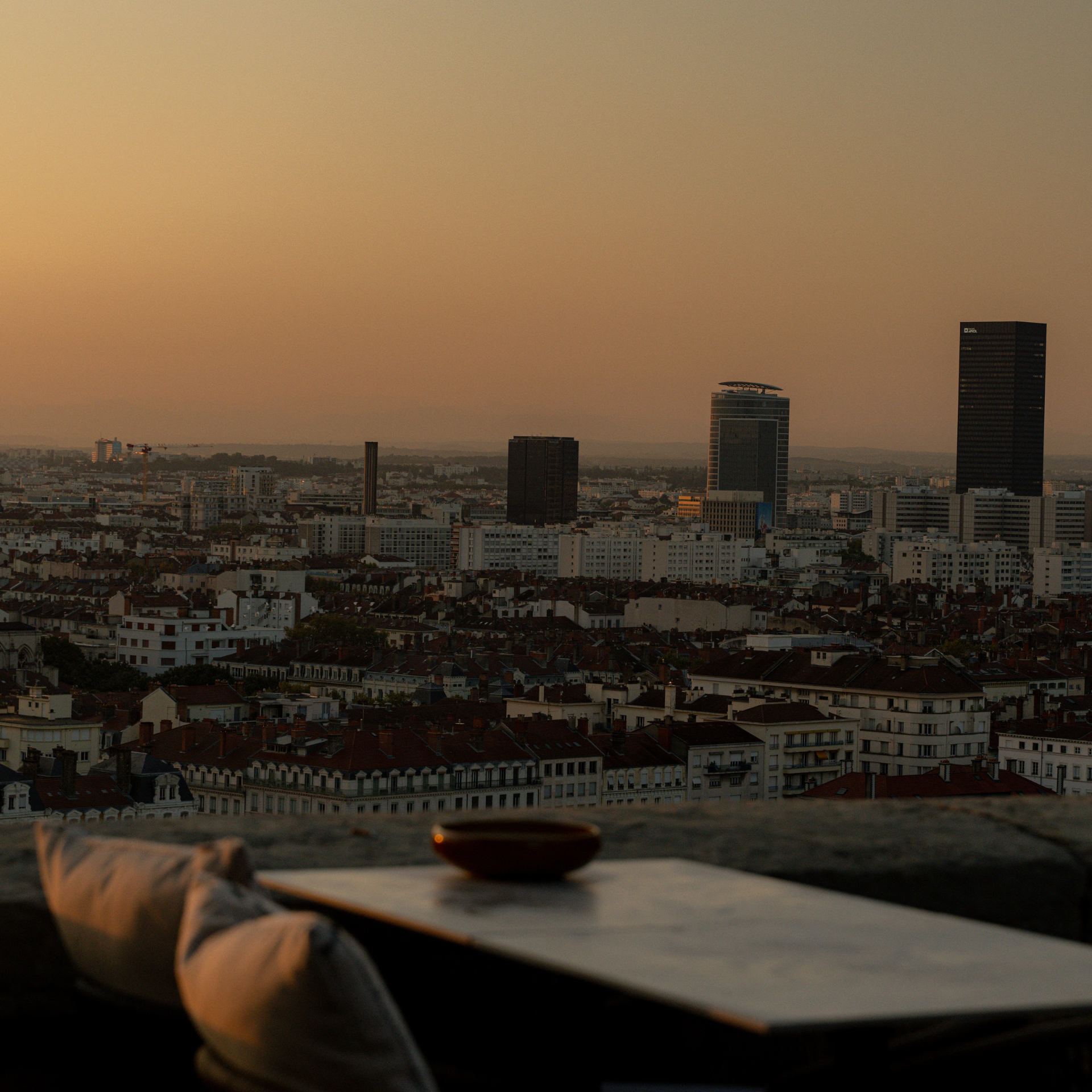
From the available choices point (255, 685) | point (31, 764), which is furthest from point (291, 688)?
point (31, 764)

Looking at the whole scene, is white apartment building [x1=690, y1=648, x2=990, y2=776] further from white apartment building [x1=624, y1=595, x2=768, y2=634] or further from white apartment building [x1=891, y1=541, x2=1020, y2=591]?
white apartment building [x1=891, y1=541, x2=1020, y2=591]

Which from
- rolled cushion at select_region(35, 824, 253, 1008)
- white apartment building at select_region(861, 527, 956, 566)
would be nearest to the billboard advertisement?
white apartment building at select_region(861, 527, 956, 566)

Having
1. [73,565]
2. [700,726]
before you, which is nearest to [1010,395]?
[73,565]

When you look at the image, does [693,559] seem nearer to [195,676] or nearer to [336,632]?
[336,632]

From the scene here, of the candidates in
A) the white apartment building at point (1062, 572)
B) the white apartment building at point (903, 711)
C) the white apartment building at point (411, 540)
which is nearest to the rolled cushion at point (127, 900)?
the white apartment building at point (903, 711)

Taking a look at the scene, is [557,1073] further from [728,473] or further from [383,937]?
[728,473]

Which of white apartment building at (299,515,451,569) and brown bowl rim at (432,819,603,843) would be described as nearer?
brown bowl rim at (432,819,603,843)
